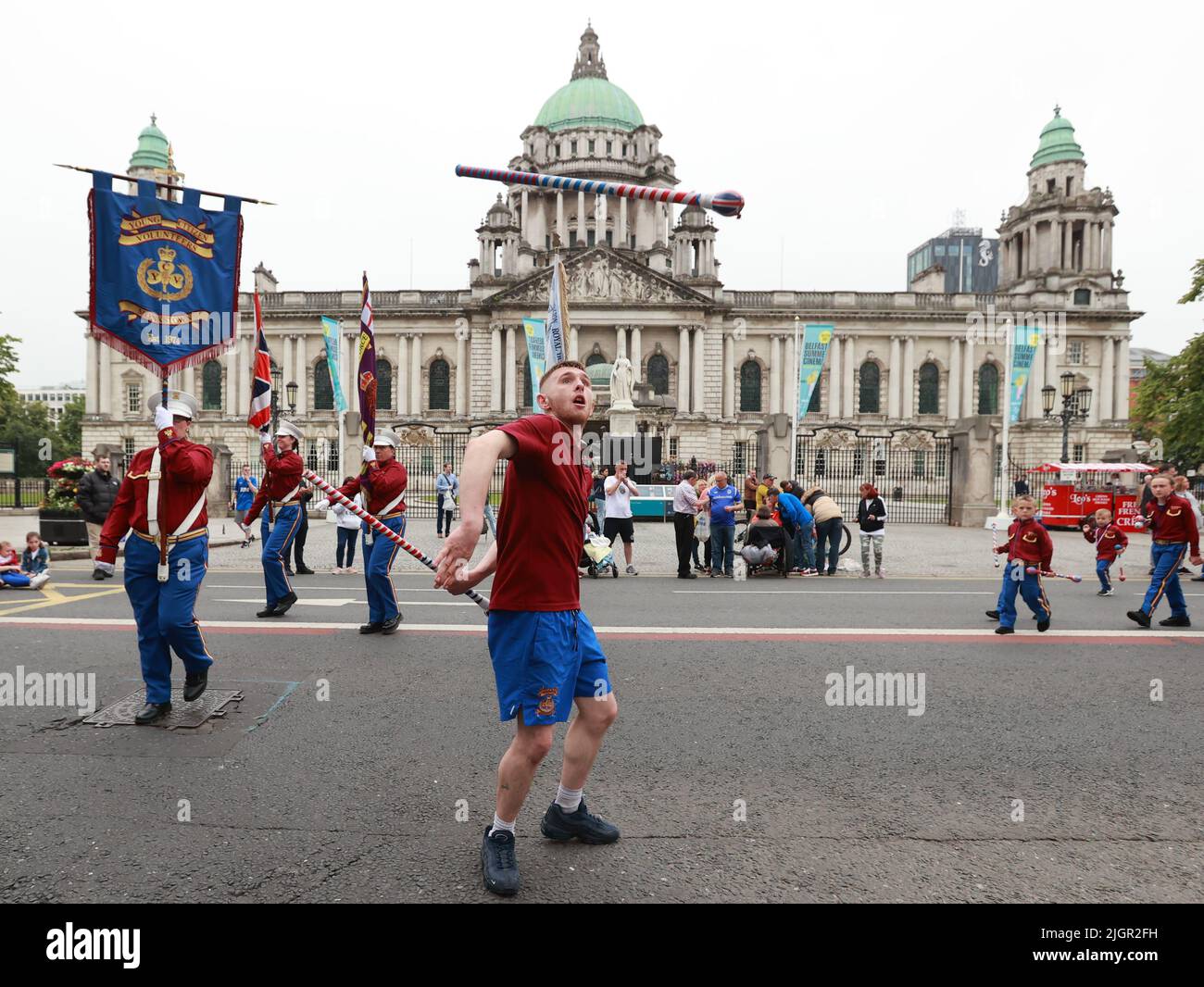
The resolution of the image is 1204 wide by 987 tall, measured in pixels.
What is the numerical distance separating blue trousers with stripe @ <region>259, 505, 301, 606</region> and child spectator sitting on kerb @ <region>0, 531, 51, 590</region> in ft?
12.8

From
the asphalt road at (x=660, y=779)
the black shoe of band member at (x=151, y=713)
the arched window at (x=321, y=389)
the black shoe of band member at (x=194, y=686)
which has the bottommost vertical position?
the asphalt road at (x=660, y=779)

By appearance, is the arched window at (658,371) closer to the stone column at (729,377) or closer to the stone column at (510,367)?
the stone column at (729,377)

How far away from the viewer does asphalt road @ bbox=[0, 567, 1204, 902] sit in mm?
3025

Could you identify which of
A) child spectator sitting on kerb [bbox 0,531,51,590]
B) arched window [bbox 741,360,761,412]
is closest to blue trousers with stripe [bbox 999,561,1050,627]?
child spectator sitting on kerb [bbox 0,531,51,590]

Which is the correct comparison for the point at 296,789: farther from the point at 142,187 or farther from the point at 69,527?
the point at 69,527

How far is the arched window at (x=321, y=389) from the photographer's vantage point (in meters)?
59.6

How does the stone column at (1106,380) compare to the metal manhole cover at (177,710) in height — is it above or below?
above

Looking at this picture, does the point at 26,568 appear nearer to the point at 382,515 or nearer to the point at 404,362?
the point at 382,515

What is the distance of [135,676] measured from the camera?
589cm

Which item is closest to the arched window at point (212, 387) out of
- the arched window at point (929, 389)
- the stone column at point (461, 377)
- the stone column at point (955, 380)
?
the stone column at point (461, 377)

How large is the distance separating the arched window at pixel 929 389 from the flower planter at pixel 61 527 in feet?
184

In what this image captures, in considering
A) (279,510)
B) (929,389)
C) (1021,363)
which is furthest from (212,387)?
(279,510)
